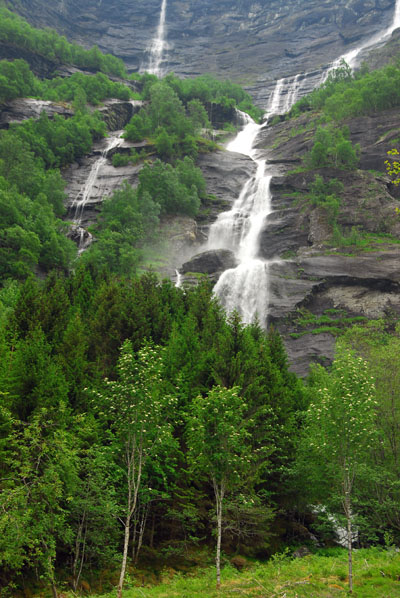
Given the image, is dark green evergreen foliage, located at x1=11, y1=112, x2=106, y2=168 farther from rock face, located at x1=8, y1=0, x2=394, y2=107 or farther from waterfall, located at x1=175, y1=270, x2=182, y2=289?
rock face, located at x1=8, y1=0, x2=394, y2=107

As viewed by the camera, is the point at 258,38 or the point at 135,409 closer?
the point at 135,409

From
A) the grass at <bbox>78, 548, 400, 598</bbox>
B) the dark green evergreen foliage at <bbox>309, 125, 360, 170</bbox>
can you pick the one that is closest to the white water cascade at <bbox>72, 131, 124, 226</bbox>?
the dark green evergreen foliage at <bbox>309, 125, 360, 170</bbox>

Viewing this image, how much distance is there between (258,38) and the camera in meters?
187

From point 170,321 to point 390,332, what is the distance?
2754 cm

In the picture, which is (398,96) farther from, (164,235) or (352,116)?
(164,235)

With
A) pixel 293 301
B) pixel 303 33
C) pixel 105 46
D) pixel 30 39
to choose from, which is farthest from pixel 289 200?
pixel 105 46

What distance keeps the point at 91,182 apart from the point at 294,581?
251 feet

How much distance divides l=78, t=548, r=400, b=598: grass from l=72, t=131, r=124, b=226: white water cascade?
62.1 m

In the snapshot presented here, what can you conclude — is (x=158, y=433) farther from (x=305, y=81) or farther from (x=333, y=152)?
(x=305, y=81)

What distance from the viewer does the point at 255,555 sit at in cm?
2247

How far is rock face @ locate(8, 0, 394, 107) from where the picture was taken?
162 meters

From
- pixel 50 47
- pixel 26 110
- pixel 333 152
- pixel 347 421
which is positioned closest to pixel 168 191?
pixel 333 152

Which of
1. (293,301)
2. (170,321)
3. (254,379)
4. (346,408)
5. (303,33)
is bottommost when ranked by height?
(346,408)

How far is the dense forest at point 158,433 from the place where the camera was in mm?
14852
